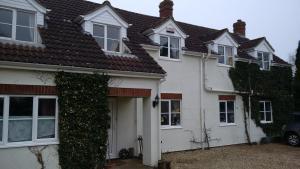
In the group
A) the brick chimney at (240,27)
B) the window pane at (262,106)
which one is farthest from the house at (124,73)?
the brick chimney at (240,27)

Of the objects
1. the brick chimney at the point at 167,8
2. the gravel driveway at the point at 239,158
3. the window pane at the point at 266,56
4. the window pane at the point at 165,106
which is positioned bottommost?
the gravel driveway at the point at 239,158

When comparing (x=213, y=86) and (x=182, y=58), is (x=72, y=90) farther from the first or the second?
(x=213, y=86)

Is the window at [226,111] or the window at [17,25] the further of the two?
the window at [226,111]

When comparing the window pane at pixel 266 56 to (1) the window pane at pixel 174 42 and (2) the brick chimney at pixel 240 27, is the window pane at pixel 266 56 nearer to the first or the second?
(2) the brick chimney at pixel 240 27

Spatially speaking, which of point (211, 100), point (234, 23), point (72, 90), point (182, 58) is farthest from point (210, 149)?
point (234, 23)

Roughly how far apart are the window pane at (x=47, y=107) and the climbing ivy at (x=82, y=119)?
31cm

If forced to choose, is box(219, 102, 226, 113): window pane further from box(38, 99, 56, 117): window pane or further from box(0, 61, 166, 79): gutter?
box(38, 99, 56, 117): window pane

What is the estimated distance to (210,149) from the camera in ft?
55.7

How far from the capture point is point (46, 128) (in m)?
10.2

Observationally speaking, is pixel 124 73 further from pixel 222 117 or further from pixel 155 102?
pixel 222 117

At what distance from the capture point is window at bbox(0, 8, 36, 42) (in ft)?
34.4

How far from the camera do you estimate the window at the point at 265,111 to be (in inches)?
804

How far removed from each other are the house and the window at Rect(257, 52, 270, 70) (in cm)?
8

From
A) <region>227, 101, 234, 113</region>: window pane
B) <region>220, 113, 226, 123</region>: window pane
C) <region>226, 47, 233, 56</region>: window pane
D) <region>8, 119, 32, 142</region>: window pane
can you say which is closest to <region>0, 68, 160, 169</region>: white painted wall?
<region>8, 119, 32, 142</region>: window pane
